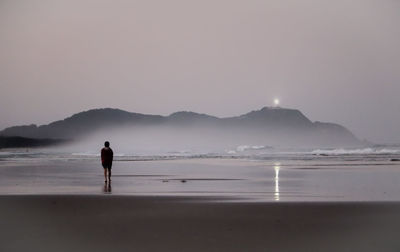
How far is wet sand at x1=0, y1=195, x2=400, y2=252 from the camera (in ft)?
19.0

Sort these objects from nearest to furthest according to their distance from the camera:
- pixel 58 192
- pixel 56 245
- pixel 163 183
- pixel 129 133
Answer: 1. pixel 56 245
2. pixel 58 192
3. pixel 163 183
4. pixel 129 133

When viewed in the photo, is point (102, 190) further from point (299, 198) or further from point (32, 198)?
point (299, 198)

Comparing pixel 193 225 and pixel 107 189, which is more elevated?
pixel 107 189

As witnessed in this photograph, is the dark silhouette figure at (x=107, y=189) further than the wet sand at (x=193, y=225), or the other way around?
the dark silhouette figure at (x=107, y=189)

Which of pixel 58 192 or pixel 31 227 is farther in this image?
pixel 58 192

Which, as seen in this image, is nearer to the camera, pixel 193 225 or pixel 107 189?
pixel 193 225

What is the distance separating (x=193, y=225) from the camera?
6.96 meters

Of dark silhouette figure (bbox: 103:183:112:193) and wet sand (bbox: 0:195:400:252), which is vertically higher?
dark silhouette figure (bbox: 103:183:112:193)

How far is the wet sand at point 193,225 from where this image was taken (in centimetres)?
578

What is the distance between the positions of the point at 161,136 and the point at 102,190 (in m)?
42.5

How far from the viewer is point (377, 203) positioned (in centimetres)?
892

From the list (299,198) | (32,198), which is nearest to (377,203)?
(299,198)

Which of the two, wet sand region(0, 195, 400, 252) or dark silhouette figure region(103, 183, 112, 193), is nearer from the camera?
wet sand region(0, 195, 400, 252)

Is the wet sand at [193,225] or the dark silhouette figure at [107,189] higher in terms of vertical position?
the dark silhouette figure at [107,189]
